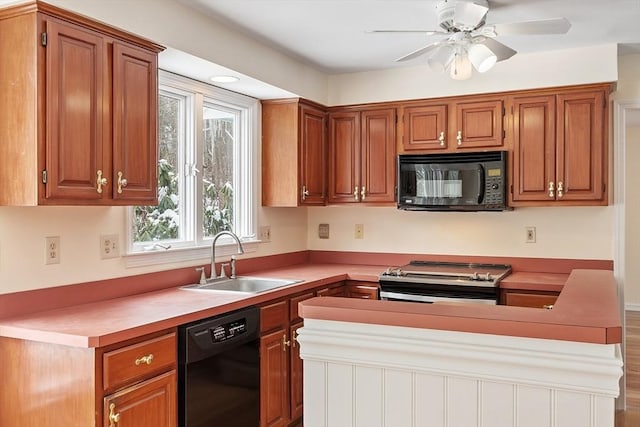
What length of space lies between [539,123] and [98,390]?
3055 millimetres

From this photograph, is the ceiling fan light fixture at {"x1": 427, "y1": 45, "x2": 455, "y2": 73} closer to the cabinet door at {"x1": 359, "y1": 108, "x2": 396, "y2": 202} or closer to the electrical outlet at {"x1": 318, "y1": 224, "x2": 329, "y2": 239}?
the cabinet door at {"x1": 359, "y1": 108, "x2": 396, "y2": 202}

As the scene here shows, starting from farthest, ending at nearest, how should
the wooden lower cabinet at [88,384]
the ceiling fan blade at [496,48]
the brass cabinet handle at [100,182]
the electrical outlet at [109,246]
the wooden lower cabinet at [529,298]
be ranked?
the wooden lower cabinet at [529,298] < the electrical outlet at [109,246] < the ceiling fan blade at [496,48] < the brass cabinet handle at [100,182] < the wooden lower cabinet at [88,384]

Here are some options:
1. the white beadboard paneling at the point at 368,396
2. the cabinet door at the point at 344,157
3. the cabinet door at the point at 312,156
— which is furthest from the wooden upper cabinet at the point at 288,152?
the white beadboard paneling at the point at 368,396

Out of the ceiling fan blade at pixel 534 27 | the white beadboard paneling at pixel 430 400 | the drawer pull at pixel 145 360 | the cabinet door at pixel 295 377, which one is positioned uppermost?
the ceiling fan blade at pixel 534 27

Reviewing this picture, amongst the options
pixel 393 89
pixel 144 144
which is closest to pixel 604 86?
pixel 393 89

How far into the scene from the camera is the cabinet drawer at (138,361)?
2.00 metres

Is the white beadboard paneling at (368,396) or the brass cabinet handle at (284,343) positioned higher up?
the white beadboard paneling at (368,396)

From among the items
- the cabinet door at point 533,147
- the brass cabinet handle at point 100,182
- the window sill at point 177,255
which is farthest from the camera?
the cabinet door at point 533,147

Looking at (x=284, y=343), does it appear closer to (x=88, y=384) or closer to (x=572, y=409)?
(x=88, y=384)

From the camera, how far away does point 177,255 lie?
3.21 m

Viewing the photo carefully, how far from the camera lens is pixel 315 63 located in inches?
156

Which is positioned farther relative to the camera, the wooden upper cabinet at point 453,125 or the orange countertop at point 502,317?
the wooden upper cabinet at point 453,125

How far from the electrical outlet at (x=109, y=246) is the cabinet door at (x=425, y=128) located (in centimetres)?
217

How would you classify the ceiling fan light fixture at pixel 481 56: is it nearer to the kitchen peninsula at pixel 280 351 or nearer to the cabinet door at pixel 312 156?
the kitchen peninsula at pixel 280 351
